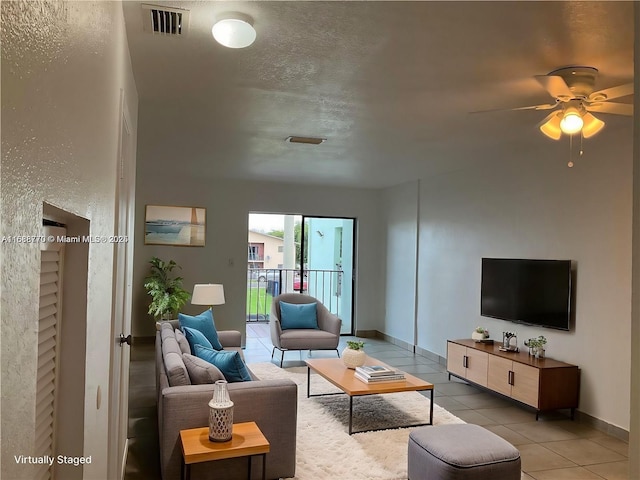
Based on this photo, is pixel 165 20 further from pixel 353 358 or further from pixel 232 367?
pixel 353 358

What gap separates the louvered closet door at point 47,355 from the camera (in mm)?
1131

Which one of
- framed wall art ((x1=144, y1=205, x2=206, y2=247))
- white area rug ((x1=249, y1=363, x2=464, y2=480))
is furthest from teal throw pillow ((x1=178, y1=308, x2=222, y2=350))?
framed wall art ((x1=144, y1=205, x2=206, y2=247))

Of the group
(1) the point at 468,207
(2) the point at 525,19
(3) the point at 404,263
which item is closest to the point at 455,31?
(2) the point at 525,19

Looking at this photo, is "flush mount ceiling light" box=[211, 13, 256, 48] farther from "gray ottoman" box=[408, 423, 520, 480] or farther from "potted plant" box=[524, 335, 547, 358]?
"potted plant" box=[524, 335, 547, 358]

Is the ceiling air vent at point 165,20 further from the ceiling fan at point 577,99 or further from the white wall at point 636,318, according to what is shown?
the ceiling fan at point 577,99

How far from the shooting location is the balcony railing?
8977mm

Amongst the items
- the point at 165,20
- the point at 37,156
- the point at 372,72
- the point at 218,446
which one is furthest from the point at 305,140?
the point at 37,156

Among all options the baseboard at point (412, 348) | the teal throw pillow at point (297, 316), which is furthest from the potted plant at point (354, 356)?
the baseboard at point (412, 348)

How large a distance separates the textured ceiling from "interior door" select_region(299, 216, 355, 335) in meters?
3.43

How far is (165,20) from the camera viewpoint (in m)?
2.34

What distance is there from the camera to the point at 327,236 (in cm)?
890

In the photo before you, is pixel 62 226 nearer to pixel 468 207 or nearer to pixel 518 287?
pixel 518 287

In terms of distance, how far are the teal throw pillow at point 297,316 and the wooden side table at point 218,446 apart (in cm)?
369

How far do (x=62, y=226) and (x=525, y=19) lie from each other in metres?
2.14
